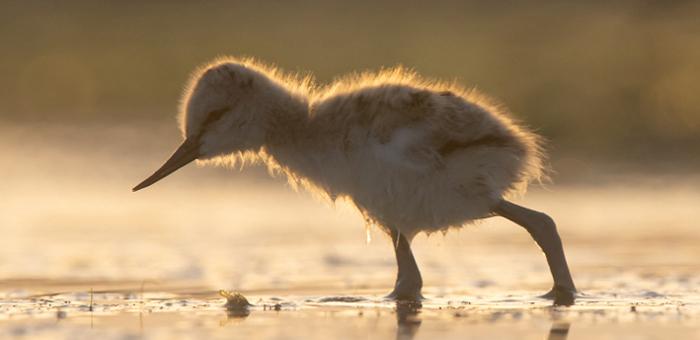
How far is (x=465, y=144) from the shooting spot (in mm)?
8766

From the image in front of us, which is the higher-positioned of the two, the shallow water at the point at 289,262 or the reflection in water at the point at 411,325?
the shallow water at the point at 289,262

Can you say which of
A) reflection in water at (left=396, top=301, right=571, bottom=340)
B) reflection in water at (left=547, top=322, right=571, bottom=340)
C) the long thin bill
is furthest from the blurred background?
reflection in water at (left=547, top=322, right=571, bottom=340)

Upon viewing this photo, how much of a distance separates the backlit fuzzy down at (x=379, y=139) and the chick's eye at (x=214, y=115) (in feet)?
0.04

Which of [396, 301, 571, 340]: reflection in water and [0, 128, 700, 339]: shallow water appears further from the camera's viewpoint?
[0, 128, 700, 339]: shallow water

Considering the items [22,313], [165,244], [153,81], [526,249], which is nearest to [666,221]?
[526,249]

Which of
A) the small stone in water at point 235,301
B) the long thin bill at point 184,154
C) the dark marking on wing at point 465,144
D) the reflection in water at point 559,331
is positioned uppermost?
the long thin bill at point 184,154

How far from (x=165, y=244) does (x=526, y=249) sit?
8.12 ft

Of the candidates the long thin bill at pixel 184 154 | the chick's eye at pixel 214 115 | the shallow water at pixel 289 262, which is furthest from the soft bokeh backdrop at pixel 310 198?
the chick's eye at pixel 214 115

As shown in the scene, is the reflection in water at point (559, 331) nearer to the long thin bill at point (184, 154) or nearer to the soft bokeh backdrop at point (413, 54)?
the long thin bill at point (184, 154)

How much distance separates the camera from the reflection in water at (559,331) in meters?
7.24

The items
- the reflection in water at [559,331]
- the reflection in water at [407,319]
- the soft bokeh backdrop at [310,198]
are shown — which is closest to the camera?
the reflection in water at [559,331]

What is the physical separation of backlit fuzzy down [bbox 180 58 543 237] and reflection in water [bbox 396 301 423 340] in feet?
1.63

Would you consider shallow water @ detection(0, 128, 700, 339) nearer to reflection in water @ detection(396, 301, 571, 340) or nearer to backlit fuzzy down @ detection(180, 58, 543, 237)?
reflection in water @ detection(396, 301, 571, 340)

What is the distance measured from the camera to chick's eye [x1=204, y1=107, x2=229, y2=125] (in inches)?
373
